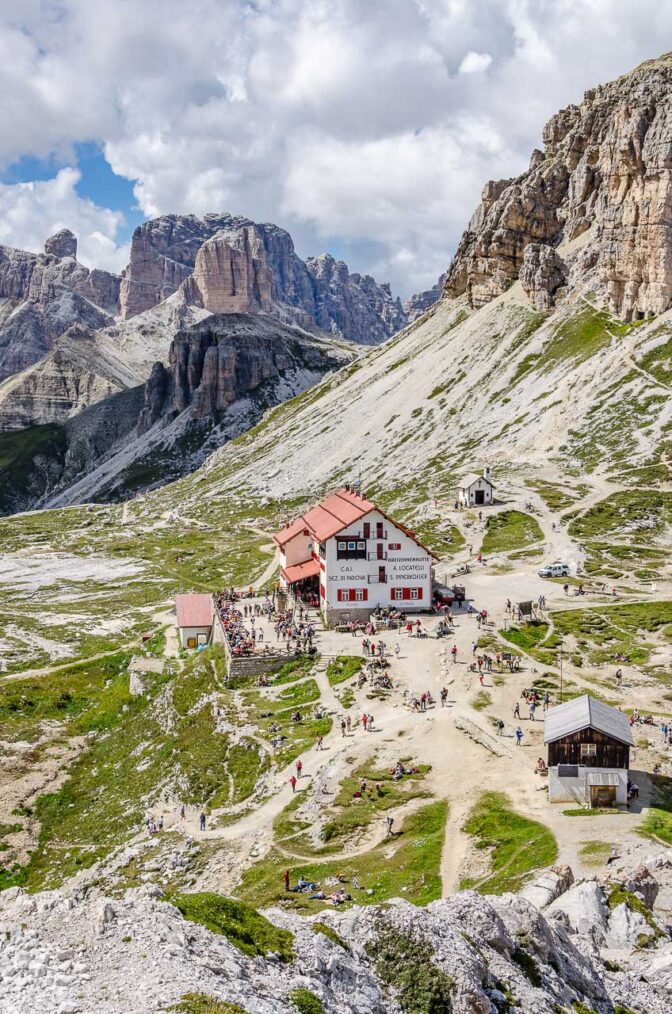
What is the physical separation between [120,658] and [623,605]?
5054 centimetres

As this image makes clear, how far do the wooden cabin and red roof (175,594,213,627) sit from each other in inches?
1764

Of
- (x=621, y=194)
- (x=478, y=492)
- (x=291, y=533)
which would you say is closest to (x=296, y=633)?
(x=291, y=533)

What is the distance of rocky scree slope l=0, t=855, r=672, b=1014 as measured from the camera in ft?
46.5

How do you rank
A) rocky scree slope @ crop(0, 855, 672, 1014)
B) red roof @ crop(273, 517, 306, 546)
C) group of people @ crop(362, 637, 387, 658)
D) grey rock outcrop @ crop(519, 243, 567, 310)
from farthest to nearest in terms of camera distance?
grey rock outcrop @ crop(519, 243, 567, 310)
red roof @ crop(273, 517, 306, 546)
group of people @ crop(362, 637, 387, 658)
rocky scree slope @ crop(0, 855, 672, 1014)

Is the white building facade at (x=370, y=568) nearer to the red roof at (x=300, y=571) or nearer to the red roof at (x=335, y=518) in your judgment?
the red roof at (x=335, y=518)

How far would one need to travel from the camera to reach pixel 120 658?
80.7 m

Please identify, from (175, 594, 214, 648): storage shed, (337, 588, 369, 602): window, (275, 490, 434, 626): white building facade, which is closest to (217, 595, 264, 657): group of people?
(175, 594, 214, 648): storage shed

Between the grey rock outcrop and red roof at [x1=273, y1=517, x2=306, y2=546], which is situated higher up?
the grey rock outcrop

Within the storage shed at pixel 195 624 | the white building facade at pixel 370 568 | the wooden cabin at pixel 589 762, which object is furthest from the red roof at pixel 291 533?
the wooden cabin at pixel 589 762

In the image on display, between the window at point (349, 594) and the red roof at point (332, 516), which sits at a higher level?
the red roof at point (332, 516)

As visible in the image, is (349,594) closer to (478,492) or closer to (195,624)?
(195,624)

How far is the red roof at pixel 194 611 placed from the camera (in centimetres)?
7700

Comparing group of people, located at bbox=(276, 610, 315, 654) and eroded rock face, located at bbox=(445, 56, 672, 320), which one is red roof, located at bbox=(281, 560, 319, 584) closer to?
group of people, located at bbox=(276, 610, 315, 654)

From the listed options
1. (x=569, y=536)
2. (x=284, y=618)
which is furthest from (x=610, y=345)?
(x=284, y=618)
